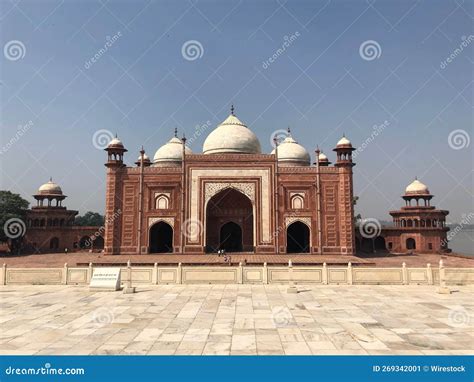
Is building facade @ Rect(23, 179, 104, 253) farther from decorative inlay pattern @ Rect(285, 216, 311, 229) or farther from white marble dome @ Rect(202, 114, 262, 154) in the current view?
decorative inlay pattern @ Rect(285, 216, 311, 229)

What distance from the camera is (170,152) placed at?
1133 inches

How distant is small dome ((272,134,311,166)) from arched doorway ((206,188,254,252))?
608cm

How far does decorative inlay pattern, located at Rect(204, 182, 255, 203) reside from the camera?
23188 millimetres

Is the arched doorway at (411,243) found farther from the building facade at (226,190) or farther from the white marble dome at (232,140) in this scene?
the white marble dome at (232,140)

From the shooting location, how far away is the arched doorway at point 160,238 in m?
23.9

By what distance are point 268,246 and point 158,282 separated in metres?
11.6

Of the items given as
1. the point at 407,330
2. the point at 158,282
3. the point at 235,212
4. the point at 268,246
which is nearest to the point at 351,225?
the point at 268,246

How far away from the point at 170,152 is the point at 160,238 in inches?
291

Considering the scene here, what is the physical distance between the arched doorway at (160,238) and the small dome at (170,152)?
601cm

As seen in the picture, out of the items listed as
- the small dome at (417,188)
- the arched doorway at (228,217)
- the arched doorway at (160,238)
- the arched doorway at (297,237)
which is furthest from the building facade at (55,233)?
the small dome at (417,188)

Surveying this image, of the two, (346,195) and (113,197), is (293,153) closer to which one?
(346,195)

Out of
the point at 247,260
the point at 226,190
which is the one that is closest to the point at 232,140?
the point at 226,190

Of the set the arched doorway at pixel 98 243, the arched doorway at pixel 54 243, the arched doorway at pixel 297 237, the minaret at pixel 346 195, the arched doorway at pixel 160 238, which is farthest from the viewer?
the arched doorway at pixel 98 243

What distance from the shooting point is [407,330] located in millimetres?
6512
